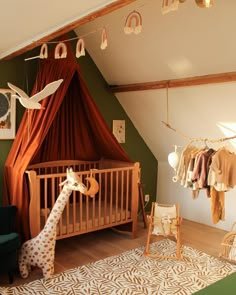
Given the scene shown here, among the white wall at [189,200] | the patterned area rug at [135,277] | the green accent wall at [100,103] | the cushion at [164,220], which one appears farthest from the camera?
the white wall at [189,200]

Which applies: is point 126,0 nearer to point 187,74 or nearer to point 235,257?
point 187,74

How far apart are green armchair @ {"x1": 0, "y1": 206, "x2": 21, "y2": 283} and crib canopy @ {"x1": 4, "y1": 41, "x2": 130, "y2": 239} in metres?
0.16

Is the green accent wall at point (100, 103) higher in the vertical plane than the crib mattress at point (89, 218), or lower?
higher

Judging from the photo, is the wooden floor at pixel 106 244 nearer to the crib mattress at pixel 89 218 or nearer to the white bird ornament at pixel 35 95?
the crib mattress at pixel 89 218

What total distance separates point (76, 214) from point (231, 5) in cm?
280

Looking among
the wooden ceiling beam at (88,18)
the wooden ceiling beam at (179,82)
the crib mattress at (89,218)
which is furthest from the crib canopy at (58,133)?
the wooden ceiling beam at (179,82)

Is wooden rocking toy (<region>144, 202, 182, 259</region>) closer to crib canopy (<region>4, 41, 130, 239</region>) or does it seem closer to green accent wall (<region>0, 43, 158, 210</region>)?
crib canopy (<region>4, 41, 130, 239</region>)

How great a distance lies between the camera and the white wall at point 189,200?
4328mm

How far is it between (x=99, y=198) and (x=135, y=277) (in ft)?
3.79

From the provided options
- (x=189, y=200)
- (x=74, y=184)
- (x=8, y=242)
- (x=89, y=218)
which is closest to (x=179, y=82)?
(x=74, y=184)

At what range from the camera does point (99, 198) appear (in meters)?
3.80

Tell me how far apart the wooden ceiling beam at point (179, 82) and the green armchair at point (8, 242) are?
7.58 ft

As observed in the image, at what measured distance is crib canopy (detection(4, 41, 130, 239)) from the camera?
3163 mm

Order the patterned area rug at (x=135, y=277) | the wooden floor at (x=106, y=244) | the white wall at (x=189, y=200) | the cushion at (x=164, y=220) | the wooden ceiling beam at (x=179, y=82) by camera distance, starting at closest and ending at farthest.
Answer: the patterned area rug at (x=135, y=277), the wooden ceiling beam at (x=179, y=82), the wooden floor at (x=106, y=244), the cushion at (x=164, y=220), the white wall at (x=189, y=200)
